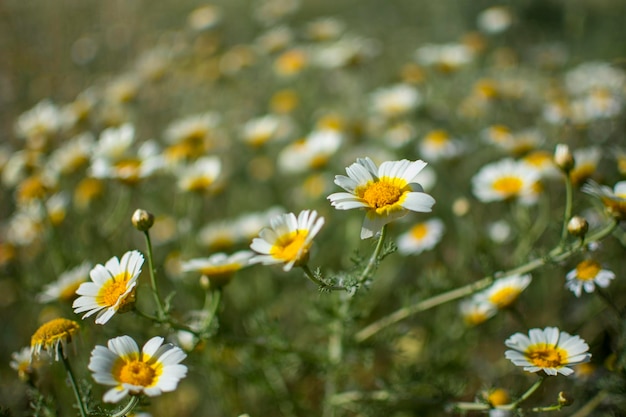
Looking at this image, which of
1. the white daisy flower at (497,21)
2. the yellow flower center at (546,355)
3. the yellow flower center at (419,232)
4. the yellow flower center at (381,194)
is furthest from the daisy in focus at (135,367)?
the white daisy flower at (497,21)

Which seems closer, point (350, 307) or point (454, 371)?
point (350, 307)

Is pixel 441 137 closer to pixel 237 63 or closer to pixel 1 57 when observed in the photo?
pixel 237 63

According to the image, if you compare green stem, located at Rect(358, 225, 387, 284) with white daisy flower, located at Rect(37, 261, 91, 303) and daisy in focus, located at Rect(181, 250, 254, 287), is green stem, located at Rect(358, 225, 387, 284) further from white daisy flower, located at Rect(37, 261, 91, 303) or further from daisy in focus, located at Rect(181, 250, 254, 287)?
white daisy flower, located at Rect(37, 261, 91, 303)

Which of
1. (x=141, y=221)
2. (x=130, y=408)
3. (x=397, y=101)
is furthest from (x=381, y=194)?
(x=397, y=101)

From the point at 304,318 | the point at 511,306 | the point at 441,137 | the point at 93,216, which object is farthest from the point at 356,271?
the point at 93,216

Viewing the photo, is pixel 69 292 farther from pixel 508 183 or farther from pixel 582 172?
pixel 582 172
